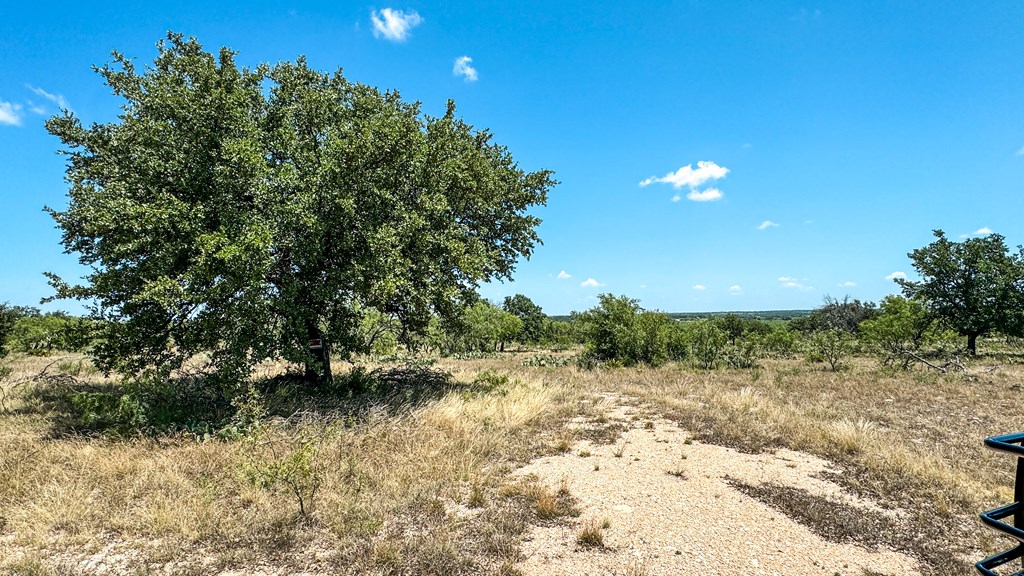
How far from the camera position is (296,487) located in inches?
235

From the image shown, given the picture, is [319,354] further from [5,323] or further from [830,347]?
[830,347]

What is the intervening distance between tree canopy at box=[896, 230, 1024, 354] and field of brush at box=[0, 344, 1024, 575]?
75.7 feet

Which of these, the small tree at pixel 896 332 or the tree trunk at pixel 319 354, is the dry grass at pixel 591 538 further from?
the small tree at pixel 896 332

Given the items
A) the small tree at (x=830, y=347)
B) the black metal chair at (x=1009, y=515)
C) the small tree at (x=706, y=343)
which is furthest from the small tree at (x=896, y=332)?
the black metal chair at (x=1009, y=515)

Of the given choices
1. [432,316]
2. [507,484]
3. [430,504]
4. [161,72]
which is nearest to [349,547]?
[430,504]

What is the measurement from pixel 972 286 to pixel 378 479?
40.1 meters

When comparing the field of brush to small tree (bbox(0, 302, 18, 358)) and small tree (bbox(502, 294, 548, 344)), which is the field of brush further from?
small tree (bbox(502, 294, 548, 344))

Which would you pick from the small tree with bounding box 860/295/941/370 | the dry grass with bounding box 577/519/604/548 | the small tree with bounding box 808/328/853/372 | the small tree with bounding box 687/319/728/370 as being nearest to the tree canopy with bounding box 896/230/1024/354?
the small tree with bounding box 860/295/941/370

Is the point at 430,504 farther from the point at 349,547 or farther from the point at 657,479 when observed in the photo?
the point at 657,479

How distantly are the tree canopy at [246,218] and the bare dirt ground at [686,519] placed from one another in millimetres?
5588

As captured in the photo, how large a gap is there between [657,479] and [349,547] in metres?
4.76

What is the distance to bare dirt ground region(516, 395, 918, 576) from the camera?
16.0 ft

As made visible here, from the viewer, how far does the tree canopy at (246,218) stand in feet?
29.9

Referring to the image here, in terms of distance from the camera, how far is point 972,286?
2994 centimetres
